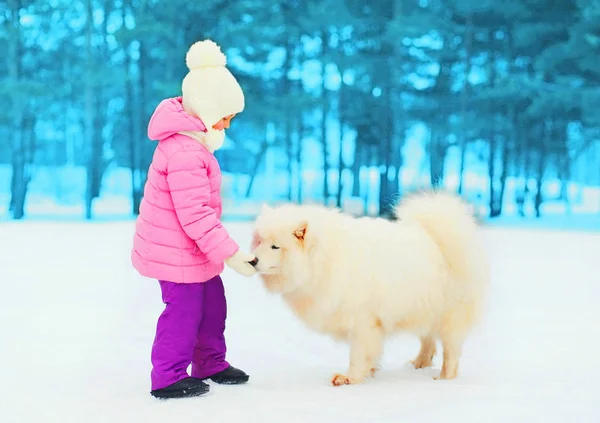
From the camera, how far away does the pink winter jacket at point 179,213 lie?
274cm

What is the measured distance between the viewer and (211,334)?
3.09 meters

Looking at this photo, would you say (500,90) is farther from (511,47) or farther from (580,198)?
(580,198)

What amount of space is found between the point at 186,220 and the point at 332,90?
15059mm

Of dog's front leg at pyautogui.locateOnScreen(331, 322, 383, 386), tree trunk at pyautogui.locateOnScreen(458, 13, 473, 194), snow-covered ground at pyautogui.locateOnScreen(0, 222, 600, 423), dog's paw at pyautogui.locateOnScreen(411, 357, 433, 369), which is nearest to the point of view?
snow-covered ground at pyautogui.locateOnScreen(0, 222, 600, 423)

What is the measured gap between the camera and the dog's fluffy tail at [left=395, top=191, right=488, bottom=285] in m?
3.19

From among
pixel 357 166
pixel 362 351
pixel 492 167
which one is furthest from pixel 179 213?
pixel 357 166

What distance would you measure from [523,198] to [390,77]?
475cm

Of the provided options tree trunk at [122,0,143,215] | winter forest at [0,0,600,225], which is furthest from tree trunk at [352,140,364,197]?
tree trunk at [122,0,143,215]

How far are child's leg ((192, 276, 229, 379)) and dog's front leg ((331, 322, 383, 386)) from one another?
515 millimetres

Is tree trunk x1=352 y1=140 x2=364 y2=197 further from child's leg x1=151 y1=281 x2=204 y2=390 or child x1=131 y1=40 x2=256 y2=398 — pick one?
child's leg x1=151 y1=281 x2=204 y2=390

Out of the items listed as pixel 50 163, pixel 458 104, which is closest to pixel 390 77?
pixel 458 104

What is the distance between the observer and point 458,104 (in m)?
17.1

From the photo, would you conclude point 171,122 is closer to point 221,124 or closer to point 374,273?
point 221,124

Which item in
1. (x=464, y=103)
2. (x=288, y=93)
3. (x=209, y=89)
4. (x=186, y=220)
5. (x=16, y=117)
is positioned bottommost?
(x=186, y=220)
